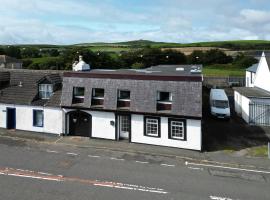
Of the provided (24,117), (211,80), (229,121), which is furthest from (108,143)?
(211,80)

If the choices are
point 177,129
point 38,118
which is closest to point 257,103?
point 177,129

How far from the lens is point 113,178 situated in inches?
698

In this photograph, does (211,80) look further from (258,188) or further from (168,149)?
(258,188)

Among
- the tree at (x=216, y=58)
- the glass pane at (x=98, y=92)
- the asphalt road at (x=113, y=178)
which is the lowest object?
the asphalt road at (x=113, y=178)

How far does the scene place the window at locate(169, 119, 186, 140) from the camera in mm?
24281

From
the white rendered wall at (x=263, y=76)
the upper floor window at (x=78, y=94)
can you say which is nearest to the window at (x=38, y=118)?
the upper floor window at (x=78, y=94)

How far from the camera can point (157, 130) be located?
25.0 m

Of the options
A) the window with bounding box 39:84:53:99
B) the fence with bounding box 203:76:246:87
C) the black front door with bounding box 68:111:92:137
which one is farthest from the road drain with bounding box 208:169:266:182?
the fence with bounding box 203:76:246:87

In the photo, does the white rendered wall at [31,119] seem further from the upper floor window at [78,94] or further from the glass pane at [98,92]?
the glass pane at [98,92]

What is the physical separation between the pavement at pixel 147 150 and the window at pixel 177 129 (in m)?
1.01

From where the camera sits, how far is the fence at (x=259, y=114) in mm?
31594

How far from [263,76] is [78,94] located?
2363 cm

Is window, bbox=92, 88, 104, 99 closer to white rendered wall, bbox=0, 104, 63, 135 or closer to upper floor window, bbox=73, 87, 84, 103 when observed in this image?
upper floor window, bbox=73, 87, 84, 103

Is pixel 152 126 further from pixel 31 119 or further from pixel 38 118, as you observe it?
pixel 31 119
